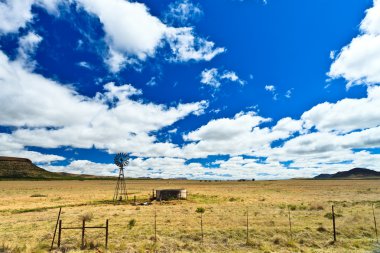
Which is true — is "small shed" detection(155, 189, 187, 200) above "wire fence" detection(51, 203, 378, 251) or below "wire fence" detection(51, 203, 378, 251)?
above

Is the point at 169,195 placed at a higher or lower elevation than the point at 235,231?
higher

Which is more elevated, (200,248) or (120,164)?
(120,164)

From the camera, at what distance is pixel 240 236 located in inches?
828

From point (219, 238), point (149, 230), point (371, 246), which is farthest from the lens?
point (149, 230)

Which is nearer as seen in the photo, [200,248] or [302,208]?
[200,248]

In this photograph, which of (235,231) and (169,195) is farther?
(169,195)

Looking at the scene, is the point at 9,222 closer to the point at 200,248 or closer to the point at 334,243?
the point at 200,248

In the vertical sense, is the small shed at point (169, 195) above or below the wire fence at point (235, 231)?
above

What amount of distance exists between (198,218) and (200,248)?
10264mm

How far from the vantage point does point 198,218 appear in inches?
1125

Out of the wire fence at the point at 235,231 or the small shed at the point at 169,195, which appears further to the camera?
the small shed at the point at 169,195

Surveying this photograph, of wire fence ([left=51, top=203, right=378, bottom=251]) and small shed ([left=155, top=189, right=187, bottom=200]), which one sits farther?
small shed ([left=155, top=189, right=187, bottom=200])

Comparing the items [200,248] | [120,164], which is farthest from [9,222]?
[120,164]

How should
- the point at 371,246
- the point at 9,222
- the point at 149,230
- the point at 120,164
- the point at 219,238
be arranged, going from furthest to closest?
the point at 120,164 → the point at 9,222 → the point at 149,230 → the point at 219,238 → the point at 371,246
